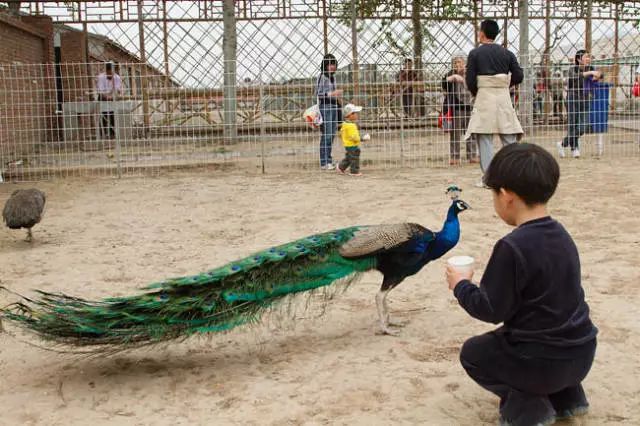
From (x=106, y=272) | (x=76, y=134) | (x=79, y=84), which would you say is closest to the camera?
(x=106, y=272)

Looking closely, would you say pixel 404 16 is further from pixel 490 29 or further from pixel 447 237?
pixel 447 237

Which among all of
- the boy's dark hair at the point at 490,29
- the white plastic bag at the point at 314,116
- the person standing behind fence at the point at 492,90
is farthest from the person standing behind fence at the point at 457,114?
the boy's dark hair at the point at 490,29

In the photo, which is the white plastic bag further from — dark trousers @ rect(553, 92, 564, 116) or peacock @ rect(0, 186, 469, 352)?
peacock @ rect(0, 186, 469, 352)

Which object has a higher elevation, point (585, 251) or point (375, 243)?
point (375, 243)

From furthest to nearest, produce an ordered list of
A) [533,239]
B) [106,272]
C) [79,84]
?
[79,84] < [106,272] < [533,239]

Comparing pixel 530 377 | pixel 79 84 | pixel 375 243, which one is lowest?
pixel 530 377

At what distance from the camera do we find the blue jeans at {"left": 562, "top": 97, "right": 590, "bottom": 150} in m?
12.1

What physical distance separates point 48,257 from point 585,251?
4.44m

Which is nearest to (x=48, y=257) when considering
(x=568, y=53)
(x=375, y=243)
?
(x=375, y=243)

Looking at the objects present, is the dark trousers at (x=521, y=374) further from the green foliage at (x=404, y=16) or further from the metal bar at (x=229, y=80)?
the green foliage at (x=404, y=16)

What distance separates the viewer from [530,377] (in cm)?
289

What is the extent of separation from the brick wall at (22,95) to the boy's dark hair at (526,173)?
10.2 metres

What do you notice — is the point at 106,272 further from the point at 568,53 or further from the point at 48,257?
the point at 568,53

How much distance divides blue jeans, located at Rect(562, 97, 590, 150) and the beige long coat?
3.84 meters
